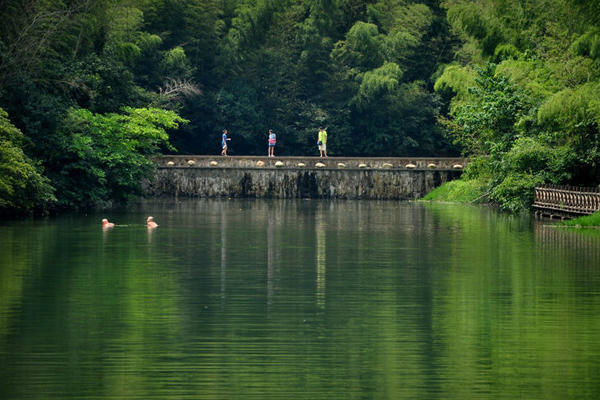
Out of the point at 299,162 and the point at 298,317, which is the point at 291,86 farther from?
the point at 298,317

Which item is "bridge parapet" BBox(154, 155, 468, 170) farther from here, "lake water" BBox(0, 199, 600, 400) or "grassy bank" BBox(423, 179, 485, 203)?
"lake water" BBox(0, 199, 600, 400)

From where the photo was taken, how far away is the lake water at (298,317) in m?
11.4

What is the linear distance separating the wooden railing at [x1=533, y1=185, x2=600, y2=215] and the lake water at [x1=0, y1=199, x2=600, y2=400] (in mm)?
6278

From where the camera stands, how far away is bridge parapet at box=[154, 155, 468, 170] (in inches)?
2384

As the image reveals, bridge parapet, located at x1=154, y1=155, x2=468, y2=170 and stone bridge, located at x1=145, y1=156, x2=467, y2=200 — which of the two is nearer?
stone bridge, located at x1=145, y1=156, x2=467, y2=200

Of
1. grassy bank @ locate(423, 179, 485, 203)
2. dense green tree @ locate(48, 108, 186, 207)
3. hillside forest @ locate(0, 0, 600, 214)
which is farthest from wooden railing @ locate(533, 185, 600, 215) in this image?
dense green tree @ locate(48, 108, 186, 207)

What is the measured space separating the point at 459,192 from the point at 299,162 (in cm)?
970

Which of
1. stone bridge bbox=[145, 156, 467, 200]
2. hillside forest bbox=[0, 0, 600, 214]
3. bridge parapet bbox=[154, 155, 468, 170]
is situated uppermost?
hillside forest bbox=[0, 0, 600, 214]

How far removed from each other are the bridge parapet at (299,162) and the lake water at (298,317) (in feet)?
101

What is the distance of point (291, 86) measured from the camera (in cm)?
7456

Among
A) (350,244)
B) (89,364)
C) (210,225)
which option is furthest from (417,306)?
(210,225)

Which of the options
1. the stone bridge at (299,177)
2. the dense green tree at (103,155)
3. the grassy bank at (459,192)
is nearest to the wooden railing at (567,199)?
the grassy bank at (459,192)

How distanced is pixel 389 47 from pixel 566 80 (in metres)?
32.5

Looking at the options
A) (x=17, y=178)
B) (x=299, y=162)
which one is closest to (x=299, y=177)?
(x=299, y=162)
